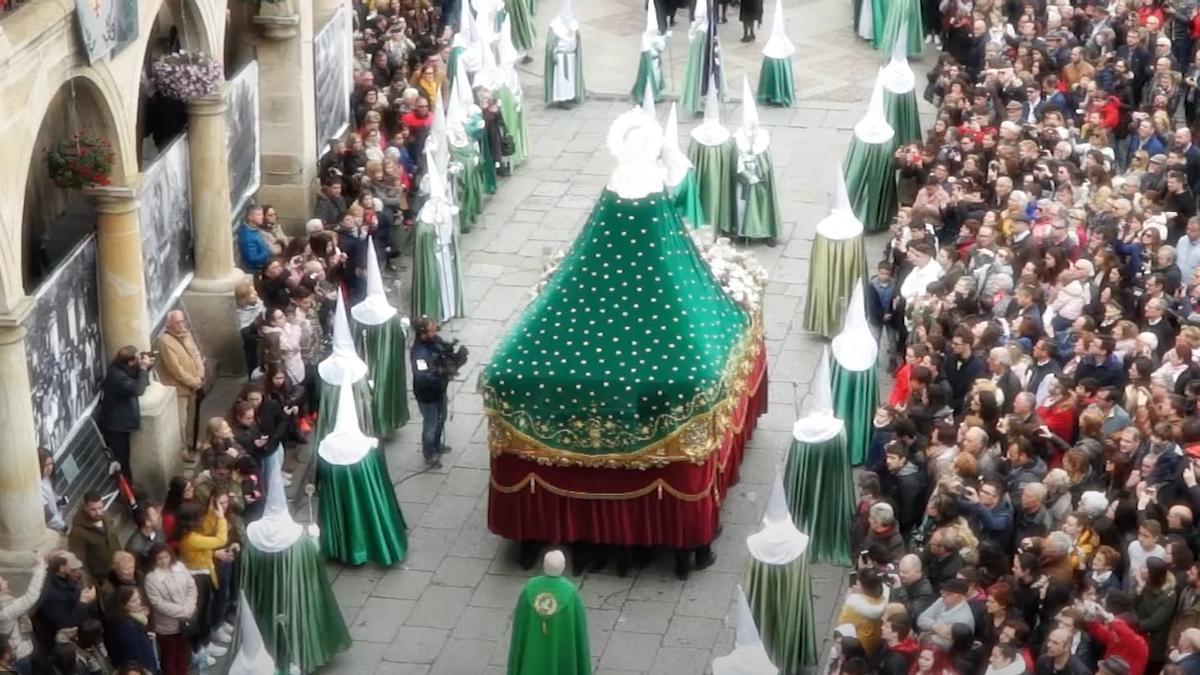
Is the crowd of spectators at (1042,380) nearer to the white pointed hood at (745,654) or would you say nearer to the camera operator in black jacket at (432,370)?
the white pointed hood at (745,654)

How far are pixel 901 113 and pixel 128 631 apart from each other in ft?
44.3

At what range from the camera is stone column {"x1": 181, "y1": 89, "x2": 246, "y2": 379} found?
832 inches

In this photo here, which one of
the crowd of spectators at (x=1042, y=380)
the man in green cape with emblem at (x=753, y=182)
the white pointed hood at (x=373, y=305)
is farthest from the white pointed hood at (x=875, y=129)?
the white pointed hood at (x=373, y=305)

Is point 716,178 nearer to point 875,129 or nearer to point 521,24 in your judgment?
point 875,129

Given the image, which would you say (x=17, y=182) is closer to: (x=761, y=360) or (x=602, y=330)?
(x=602, y=330)

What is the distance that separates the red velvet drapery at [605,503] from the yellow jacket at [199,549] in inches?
97.6

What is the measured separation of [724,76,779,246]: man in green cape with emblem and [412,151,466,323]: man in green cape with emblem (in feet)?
11.7

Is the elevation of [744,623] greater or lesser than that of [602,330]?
lesser

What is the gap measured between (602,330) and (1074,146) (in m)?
7.68

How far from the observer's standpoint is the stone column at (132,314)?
18.7 metres

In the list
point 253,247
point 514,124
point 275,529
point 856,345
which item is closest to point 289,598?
point 275,529

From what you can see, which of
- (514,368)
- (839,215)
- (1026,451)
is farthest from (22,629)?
(839,215)

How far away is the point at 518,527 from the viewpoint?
699 inches

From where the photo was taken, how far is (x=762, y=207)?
24438 mm
